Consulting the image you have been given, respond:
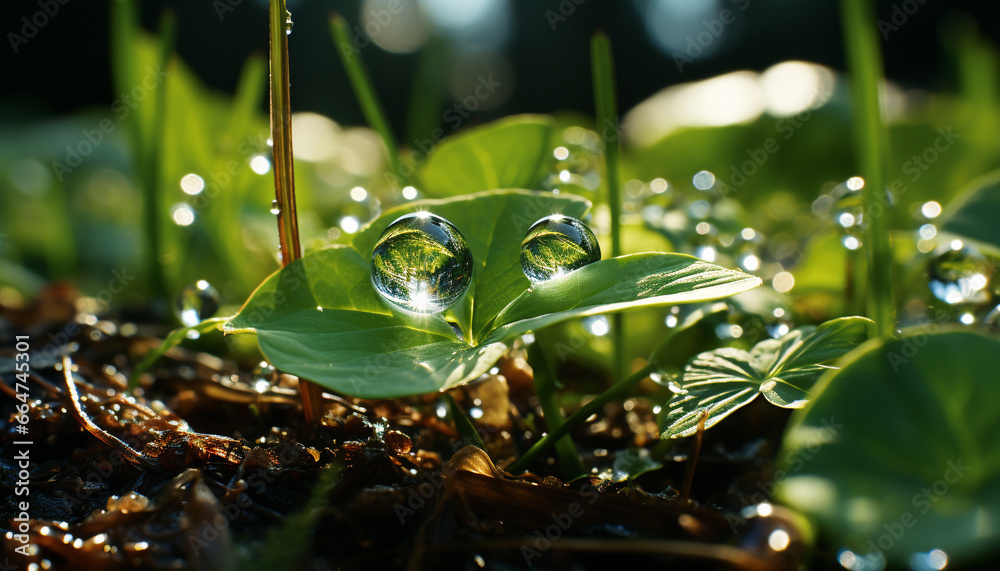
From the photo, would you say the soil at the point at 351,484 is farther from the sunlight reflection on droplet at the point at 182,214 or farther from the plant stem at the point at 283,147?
the sunlight reflection on droplet at the point at 182,214

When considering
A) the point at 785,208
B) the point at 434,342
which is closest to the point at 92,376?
the point at 434,342

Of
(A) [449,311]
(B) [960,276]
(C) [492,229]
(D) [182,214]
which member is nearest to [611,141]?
(C) [492,229]

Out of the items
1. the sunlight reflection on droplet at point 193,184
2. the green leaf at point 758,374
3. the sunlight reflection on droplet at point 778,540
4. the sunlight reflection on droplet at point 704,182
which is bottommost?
the sunlight reflection on droplet at point 778,540

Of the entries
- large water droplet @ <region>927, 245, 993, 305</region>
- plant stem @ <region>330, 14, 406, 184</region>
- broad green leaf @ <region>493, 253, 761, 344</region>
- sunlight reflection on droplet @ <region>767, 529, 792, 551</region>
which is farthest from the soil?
plant stem @ <region>330, 14, 406, 184</region>

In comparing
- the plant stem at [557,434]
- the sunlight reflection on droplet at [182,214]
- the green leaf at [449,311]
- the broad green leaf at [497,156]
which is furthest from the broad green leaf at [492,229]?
the sunlight reflection on droplet at [182,214]

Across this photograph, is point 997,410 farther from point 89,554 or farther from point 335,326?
point 89,554

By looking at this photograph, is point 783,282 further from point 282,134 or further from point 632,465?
point 282,134
